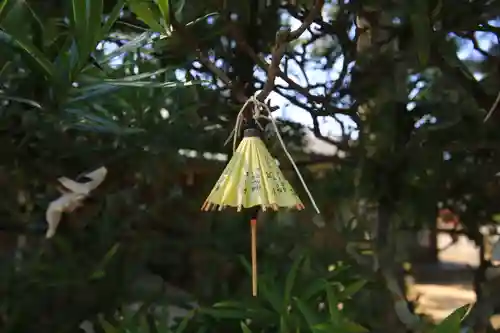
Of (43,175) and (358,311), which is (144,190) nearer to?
(43,175)

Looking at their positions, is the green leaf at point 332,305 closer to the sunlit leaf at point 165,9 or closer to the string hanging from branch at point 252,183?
the string hanging from branch at point 252,183

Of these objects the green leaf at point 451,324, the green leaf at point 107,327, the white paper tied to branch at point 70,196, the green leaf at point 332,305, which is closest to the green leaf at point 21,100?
the white paper tied to branch at point 70,196

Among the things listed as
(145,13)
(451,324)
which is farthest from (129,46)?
(451,324)

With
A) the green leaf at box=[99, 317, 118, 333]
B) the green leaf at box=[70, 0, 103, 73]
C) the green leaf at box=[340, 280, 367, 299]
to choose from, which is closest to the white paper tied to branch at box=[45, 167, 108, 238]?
the green leaf at box=[99, 317, 118, 333]

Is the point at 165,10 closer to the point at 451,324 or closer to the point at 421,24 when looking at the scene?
the point at 421,24

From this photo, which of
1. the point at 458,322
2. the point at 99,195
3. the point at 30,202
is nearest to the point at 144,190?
the point at 99,195

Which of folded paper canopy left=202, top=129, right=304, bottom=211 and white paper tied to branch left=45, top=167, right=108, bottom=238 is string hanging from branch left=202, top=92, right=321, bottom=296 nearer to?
folded paper canopy left=202, top=129, right=304, bottom=211
